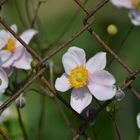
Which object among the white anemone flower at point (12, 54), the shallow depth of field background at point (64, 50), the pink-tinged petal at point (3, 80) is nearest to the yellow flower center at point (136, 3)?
the shallow depth of field background at point (64, 50)

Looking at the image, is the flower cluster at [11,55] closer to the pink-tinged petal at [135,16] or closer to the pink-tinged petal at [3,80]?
the pink-tinged petal at [3,80]

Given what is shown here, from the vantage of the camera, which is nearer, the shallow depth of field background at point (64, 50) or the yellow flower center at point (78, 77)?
the yellow flower center at point (78, 77)

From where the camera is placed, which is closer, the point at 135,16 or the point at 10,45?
the point at 10,45

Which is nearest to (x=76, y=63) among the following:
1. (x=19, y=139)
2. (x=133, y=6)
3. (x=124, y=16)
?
(x=133, y=6)

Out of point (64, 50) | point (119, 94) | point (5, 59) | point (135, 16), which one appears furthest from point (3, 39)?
point (64, 50)

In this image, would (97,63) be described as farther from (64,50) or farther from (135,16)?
(64,50)

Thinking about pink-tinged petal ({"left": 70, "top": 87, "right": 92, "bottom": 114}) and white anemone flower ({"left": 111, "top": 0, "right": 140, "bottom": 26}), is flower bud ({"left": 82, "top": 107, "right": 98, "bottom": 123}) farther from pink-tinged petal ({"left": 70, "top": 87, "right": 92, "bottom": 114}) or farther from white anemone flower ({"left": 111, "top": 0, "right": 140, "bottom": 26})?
white anemone flower ({"left": 111, "top": 0, "right": 140, "bottom": 26})
